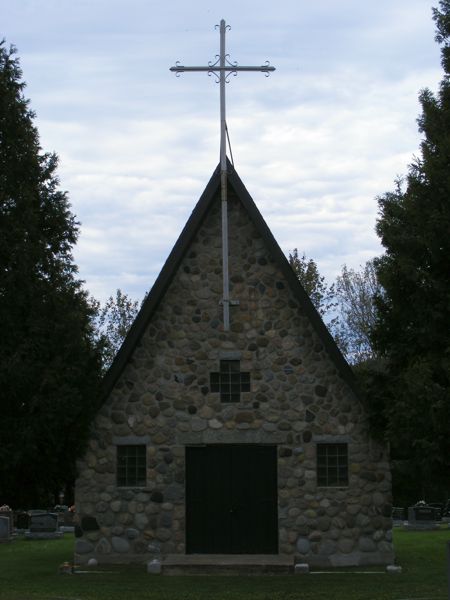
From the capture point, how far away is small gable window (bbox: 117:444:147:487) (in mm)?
20047

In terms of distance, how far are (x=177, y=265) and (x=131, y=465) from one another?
4.15m

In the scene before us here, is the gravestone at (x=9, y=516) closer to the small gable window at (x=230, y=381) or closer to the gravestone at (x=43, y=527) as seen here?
the gravestone at (x=43, y=527)

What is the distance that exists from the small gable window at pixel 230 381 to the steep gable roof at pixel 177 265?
68.0 inches

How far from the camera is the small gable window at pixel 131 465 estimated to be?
789 inches

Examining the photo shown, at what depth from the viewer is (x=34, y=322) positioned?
18.3m

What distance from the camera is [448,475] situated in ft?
53.5

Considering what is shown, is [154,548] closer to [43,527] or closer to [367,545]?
[367,545]

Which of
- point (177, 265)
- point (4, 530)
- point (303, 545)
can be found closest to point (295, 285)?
point (177, 265)

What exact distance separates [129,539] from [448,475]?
6764mm

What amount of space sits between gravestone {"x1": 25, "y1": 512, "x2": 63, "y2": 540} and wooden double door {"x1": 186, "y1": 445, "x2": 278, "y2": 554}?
12.6 metres

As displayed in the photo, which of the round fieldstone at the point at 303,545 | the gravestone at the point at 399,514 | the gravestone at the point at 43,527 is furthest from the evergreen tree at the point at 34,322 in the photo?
the gravestone at the point at 399,514

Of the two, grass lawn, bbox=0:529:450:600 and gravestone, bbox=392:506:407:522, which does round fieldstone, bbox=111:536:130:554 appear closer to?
grass lawn, bbox=0:529:450:600

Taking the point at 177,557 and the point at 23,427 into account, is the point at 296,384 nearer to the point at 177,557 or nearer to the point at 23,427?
the point at 177,557

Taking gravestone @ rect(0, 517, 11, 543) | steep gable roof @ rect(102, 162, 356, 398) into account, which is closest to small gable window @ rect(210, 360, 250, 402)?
steep gable roof @ rect(102, 162, 356, 398)
